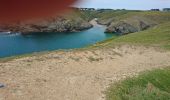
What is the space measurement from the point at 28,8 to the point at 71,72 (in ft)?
42.4

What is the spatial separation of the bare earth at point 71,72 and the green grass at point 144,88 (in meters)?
0.45

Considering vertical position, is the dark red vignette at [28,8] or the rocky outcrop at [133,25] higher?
the dark red vignette at [28,8]

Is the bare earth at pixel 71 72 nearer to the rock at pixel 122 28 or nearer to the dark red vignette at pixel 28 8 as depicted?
the dark red vignette at pixel 28 8

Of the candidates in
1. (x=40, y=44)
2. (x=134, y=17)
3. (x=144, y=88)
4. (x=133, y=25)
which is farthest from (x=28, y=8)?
(x=40, y=44)

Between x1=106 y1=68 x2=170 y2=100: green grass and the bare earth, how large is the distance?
45cm

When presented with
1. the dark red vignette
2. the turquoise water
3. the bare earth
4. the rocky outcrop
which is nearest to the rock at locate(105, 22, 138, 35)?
the rocky outcrop

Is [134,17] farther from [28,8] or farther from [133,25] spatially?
[133,25]

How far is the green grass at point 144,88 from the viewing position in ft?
37.4

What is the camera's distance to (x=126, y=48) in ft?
67.3

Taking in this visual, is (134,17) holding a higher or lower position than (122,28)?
higher

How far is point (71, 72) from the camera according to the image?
13.7 meters

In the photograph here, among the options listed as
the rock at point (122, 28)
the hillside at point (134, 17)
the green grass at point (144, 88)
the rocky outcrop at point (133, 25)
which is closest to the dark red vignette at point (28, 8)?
the hillside at point (134, 17)

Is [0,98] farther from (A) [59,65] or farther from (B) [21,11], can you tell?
(B) [21,11]

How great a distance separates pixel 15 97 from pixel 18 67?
3530 mm
